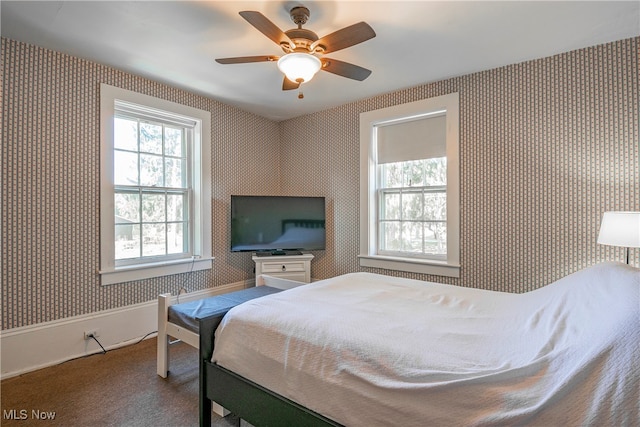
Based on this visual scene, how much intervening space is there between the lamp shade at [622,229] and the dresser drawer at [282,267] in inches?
106

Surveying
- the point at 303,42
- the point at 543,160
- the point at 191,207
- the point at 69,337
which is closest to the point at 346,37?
the point at 303,42

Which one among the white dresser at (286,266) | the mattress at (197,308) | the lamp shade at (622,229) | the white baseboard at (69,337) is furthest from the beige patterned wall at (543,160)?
the white baseboard at (69,337)

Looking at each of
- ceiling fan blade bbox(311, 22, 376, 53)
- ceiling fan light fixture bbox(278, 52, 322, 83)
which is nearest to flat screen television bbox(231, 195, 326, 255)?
ceiling fan light fixture bbox(278, 52, 322, 83)

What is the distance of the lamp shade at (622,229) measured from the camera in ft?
6.19

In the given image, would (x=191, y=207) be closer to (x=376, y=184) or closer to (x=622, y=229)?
(x=376, y=184)

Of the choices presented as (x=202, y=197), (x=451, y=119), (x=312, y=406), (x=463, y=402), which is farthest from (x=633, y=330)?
(x=202, y=197)

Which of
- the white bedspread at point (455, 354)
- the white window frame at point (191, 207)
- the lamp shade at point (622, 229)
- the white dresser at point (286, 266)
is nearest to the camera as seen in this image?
the white bedspread at point (455, 354)

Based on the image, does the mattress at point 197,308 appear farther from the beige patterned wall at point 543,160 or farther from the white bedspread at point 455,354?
the beige patterned wall at point 543,160

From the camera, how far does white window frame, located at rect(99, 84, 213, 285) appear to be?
276 cm

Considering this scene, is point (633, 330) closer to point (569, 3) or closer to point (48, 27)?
point (569, 3)

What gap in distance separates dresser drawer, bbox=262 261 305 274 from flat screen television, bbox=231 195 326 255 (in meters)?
0.17

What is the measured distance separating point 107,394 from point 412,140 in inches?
131

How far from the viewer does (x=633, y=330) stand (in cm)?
92

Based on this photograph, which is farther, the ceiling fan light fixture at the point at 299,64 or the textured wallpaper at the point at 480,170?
the textured wallpaper at the point at 480,170
